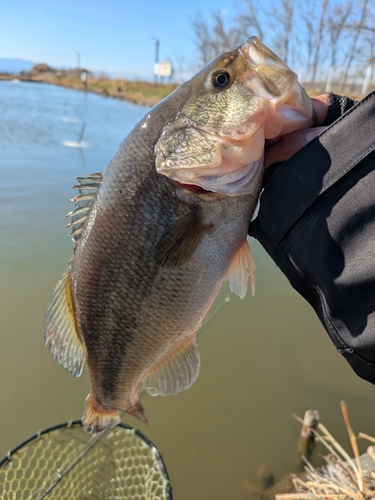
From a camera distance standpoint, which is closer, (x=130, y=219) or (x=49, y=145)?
(x=130, y=219)

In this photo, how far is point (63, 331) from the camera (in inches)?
65.1

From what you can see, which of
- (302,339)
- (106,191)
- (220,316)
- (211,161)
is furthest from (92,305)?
(302,339)

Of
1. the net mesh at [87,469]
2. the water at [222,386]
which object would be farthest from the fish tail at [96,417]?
the water at [222,386]

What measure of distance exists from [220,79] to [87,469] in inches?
102

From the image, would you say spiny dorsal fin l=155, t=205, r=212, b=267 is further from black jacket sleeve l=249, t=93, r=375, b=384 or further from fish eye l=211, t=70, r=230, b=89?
fish eye l=211, t=70, r=230, b=89

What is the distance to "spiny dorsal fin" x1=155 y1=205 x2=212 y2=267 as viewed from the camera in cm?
134

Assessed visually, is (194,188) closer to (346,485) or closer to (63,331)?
(63,331)

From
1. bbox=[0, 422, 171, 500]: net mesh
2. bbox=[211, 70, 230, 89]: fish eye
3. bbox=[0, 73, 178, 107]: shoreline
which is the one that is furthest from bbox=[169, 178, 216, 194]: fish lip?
bbox=[0, 73, 178, 107]: shoreline

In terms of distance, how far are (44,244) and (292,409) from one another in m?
3.80

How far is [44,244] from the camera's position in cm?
505

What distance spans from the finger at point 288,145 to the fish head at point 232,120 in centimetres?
3

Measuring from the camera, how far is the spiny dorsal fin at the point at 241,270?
4.90ft

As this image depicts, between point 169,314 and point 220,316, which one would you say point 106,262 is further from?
point 220,316

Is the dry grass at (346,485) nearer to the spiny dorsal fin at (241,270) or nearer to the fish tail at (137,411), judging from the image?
the fish tail at (137,411)
